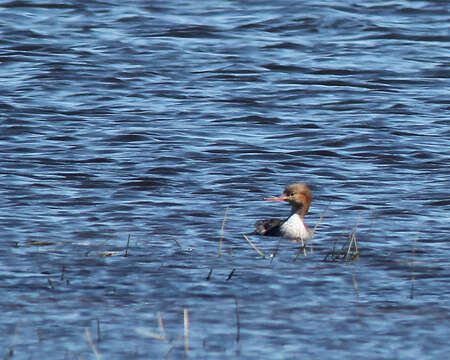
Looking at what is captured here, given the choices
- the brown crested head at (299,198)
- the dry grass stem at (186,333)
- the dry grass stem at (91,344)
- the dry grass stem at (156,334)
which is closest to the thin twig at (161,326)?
the dry grass stem at (156,334)

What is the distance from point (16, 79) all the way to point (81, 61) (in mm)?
1824

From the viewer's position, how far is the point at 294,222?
1174 centimetres

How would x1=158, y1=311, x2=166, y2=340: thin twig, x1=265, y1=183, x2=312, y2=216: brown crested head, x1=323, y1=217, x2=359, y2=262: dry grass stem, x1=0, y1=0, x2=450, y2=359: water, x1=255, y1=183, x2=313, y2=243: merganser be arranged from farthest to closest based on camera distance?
x1=265, y1=183, x2=312, y2=216: brown crested head
x1=255, y1=183, x2=313, y2=243: merganser
x1=323, y1=217, x2=359, y2=262: dry grass stem
x1=0, y1=0, x2=450, y2=359: water
x1=158, y1=311, x2=166, y2=340: thin twig

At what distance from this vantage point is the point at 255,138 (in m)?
17.1

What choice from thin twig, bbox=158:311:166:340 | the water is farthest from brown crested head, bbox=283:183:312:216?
thin twig, bbox=158:311:166:340

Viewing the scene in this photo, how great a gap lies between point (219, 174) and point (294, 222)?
10.7 ft

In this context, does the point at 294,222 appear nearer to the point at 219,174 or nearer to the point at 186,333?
the point at 219,174

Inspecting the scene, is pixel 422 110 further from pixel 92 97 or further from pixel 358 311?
pixel 358 311

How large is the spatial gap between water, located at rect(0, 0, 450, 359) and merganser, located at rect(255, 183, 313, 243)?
167 millimetres

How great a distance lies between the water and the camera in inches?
342

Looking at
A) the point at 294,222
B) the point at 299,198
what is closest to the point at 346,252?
the point at 294,222

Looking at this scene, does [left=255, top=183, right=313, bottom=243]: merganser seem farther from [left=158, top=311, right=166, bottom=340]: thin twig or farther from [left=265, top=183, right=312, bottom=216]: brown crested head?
[left=158, top=311, right=166, bottom=340]: thin twig

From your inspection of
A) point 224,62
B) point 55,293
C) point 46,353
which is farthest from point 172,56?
point 46,353

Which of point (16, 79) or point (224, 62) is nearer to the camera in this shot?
point (16, 79)
